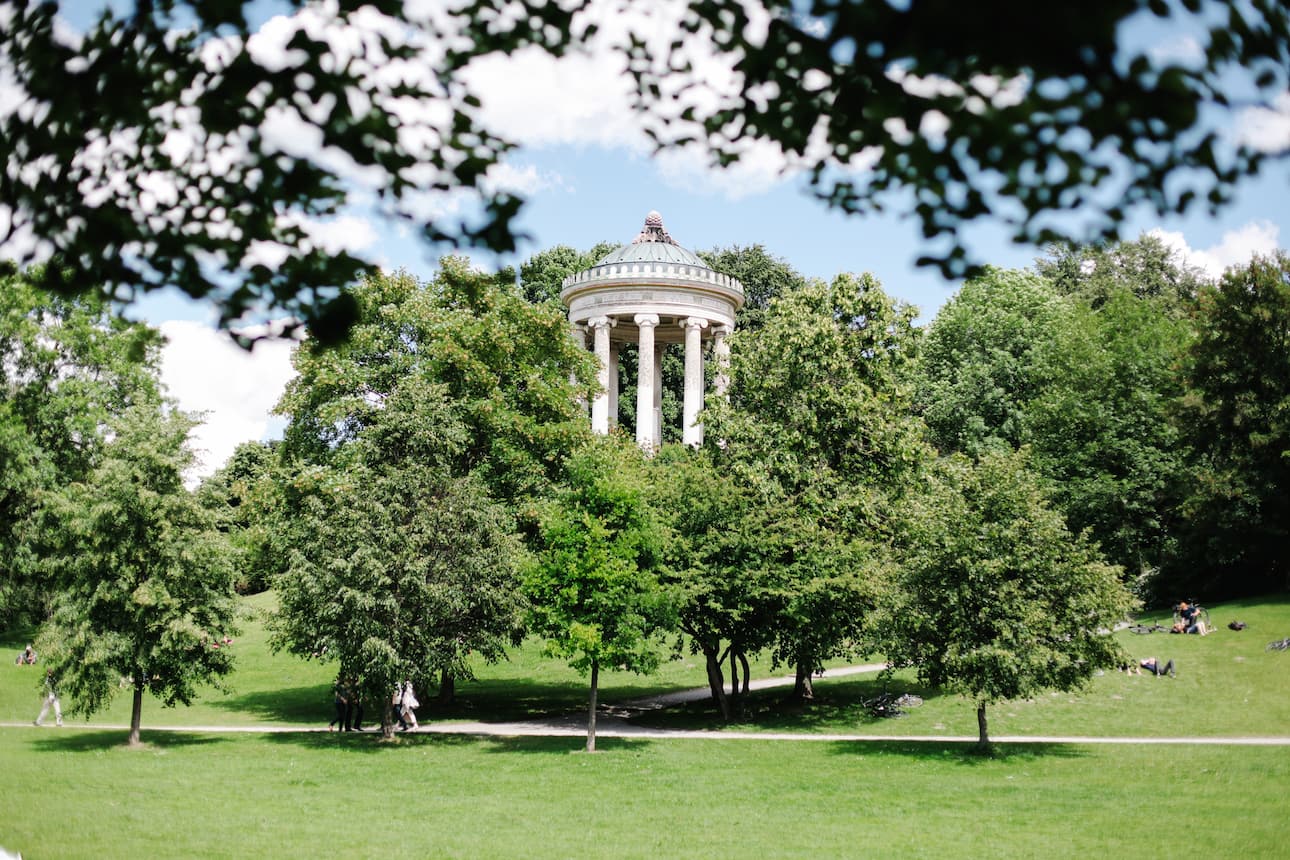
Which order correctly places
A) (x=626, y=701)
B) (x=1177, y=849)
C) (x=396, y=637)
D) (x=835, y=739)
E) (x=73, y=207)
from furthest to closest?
1. (x=626, y=701)
2. (x=835, y=739)
3. (x=396, y=637)
4. (x=1177, y=849)
5. (x=73, y=207)

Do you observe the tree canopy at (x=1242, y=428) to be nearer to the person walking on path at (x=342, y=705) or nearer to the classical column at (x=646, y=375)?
the classical column at (x=646, y=375)

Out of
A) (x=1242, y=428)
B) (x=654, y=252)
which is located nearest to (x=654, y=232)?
(x=654, y=252)

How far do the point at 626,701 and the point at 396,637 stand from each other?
396 inches

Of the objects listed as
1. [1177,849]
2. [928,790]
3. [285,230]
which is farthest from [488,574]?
[285,230]

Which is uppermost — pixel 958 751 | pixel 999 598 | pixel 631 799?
pixel 999 598

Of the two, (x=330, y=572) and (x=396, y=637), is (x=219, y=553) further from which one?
(x=396, y=637)

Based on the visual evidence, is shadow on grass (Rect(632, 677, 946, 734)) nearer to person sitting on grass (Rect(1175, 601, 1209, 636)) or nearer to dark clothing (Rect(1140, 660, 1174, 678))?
dark clothing (Rect(1140, 660, 1174, 678))

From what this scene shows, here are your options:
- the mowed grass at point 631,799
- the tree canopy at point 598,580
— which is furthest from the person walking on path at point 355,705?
the tree canopy at point 598,580

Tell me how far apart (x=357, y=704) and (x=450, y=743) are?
342cm

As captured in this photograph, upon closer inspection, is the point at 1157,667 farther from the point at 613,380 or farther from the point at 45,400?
the point at 45,400

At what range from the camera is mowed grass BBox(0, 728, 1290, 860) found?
14281 millimetres

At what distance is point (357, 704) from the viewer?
25797 mm

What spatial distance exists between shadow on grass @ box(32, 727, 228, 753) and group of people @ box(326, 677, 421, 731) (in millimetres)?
2733

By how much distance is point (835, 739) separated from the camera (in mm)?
23875
